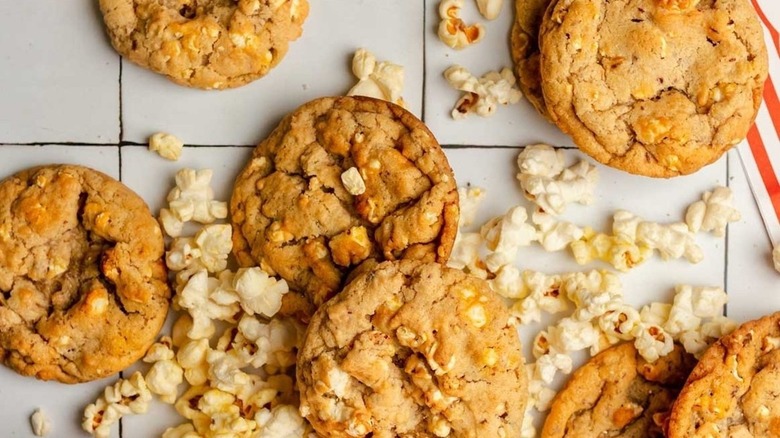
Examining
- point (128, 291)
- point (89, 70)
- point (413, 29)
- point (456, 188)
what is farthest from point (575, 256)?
point (89, 70)

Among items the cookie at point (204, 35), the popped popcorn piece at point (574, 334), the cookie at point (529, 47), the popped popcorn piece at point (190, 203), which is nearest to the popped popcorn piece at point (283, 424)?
the popped popcorn piece at point (190, 203)

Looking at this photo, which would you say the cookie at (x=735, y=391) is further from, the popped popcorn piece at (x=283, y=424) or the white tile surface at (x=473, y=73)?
the popped popcorn piece at (x=283, y=424)

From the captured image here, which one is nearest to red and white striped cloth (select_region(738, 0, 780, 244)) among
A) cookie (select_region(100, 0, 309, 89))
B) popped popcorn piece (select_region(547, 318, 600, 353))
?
popped popcorn piece (select_region(547, 318, 600, 353))

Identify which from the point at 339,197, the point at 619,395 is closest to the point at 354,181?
the point at 339,197

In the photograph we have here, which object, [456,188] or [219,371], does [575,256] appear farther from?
[219,371]

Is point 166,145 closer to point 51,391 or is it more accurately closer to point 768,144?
point 51,391

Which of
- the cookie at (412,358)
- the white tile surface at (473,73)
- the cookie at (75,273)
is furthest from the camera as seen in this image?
the white tile surface at (473,73)
